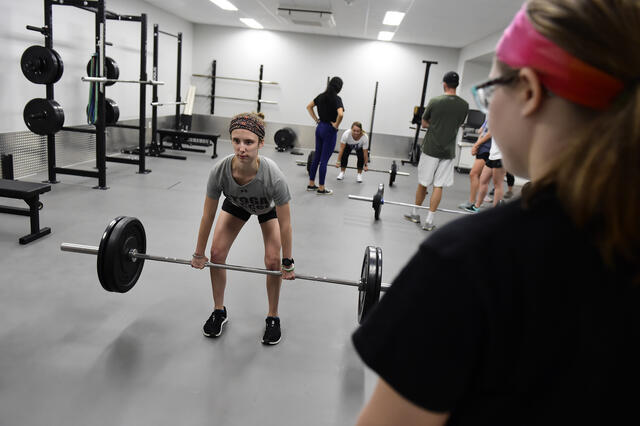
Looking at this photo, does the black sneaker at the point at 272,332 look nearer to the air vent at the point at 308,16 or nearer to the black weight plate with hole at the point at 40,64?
the black weight plate with hole at the point at 40,64

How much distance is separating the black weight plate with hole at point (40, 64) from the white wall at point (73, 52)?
57 centimetres

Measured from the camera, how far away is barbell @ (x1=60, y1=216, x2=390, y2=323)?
187 cm

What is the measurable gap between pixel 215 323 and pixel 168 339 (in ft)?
0.80

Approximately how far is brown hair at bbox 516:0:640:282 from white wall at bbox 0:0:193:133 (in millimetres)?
5697

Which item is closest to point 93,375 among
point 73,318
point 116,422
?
point 116,422

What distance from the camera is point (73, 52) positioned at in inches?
235

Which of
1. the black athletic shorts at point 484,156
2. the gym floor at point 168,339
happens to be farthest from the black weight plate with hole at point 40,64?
the black athletic shorts at point 484,156

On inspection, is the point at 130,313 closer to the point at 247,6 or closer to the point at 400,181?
the point at 400,181

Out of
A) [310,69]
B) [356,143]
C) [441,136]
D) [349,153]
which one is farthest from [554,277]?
[310,69]

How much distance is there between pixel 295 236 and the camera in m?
4.11

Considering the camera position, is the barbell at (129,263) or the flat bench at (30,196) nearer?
the barbell at (129,263)

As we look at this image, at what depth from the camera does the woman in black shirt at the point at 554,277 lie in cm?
42

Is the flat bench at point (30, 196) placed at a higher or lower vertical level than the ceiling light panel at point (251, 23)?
lower

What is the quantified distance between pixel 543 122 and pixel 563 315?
0.69ft
